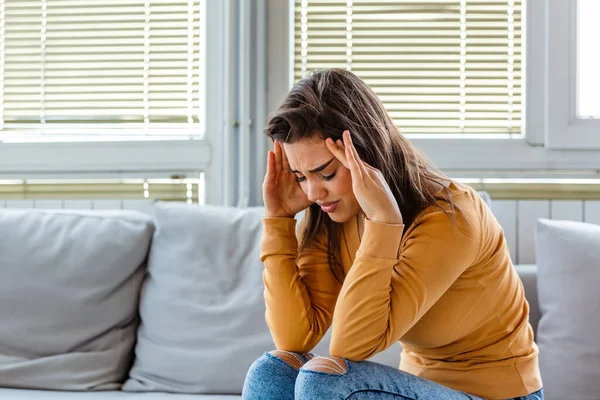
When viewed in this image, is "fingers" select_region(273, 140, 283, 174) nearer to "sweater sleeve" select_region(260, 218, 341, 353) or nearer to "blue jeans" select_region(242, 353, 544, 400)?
"sweater sleeve" select_region(260, 218, 341, 353)

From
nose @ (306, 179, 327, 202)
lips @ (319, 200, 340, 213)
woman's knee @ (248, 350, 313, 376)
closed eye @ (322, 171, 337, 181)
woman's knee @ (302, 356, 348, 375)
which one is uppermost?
closed eye @ (322, 171, 337, 181)

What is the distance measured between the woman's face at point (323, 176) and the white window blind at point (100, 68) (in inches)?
45.3

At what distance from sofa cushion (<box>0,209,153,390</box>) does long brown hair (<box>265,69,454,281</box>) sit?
0.82m

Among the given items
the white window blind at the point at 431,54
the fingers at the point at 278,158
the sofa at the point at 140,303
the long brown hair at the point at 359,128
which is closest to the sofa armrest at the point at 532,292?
the sofa at the point at 140,303

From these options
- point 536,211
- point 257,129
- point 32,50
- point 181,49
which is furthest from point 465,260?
point 32,50

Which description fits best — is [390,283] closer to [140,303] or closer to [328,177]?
[328,177]

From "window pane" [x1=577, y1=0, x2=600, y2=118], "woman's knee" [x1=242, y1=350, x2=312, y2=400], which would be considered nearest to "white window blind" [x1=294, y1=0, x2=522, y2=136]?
"window pane" [x1=577, y1=0, x2=600, y2=118]

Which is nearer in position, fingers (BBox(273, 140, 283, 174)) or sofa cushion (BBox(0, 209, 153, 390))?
fingers (BBox(273, 140, 283, 174))

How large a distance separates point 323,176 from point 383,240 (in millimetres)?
170

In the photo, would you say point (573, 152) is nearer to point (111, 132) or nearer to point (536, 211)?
point (536, 211)

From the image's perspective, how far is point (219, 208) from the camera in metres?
2.01

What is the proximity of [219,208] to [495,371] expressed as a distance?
0.97 m

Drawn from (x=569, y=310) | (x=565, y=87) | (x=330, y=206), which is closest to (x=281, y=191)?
(x=330, y=206)

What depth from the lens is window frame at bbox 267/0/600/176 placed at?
7.23 feet
